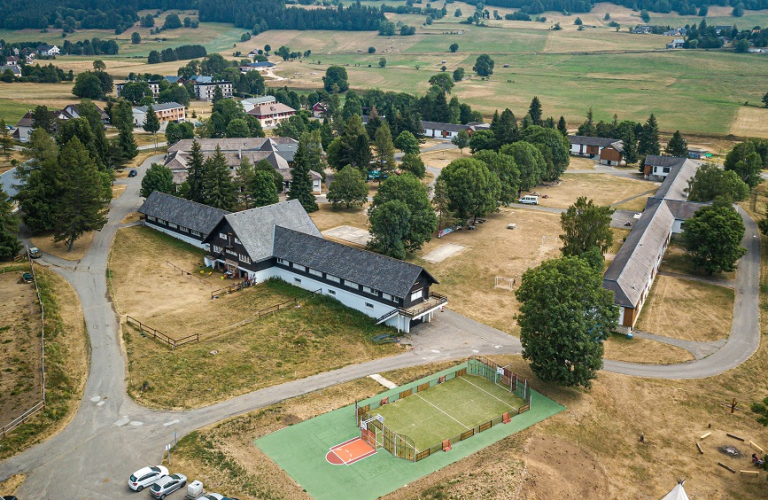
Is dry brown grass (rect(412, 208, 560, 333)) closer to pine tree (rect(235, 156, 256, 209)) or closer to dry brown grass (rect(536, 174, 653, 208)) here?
dry brown grass (rect(536, 174, 653, 208))

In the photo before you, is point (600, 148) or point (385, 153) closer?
point (385, 153)

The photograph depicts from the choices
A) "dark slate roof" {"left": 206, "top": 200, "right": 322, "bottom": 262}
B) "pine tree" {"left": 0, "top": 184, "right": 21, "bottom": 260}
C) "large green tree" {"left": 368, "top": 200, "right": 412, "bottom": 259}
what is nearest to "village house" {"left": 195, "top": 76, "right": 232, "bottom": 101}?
"pine tree" {"left": 0, "top": 184, "right": 21, "bottom": 260}

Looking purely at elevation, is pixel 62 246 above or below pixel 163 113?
below

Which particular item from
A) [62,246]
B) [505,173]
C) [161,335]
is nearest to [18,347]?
[161,335]

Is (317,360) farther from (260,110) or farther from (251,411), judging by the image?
(260,110)

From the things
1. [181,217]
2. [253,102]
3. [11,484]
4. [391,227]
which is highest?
[253,102]

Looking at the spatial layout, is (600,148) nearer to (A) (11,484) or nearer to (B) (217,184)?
(B) (217,184)
